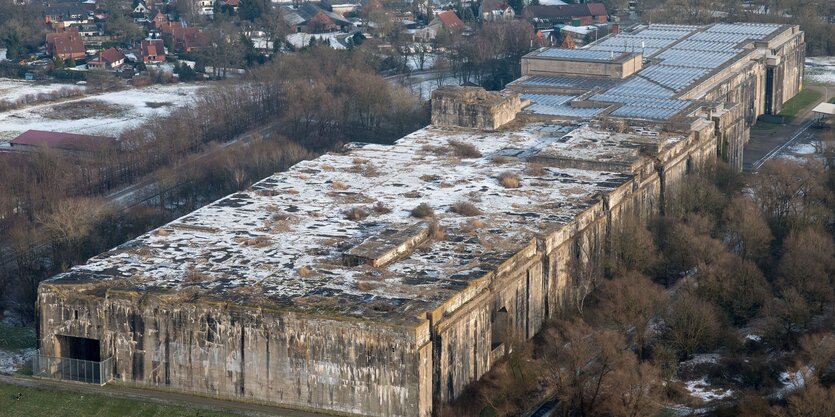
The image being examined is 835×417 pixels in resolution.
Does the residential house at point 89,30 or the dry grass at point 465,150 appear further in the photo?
the residential house at point 89,30

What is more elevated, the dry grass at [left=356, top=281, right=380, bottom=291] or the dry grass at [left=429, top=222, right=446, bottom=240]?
the dry grass at [left=429, top=222, right=446, bottom=240]

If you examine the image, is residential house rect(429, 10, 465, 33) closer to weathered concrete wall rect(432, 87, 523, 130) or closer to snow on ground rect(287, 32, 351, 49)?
snow on ground rect(287, 32, 351, 49)

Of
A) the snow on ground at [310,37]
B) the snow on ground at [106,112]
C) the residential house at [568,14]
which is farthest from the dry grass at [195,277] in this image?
the residential house at [568,14]

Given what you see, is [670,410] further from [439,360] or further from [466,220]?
[466,220]

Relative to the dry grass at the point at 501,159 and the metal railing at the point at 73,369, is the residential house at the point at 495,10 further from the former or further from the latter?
the metal railing at the point at 73,369

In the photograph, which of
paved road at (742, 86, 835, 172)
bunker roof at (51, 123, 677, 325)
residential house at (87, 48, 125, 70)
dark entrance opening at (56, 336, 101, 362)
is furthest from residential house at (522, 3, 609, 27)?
dark entrance opening at (56, 336, 101, 362)

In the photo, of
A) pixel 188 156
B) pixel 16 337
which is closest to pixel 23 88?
pixel 188 156
